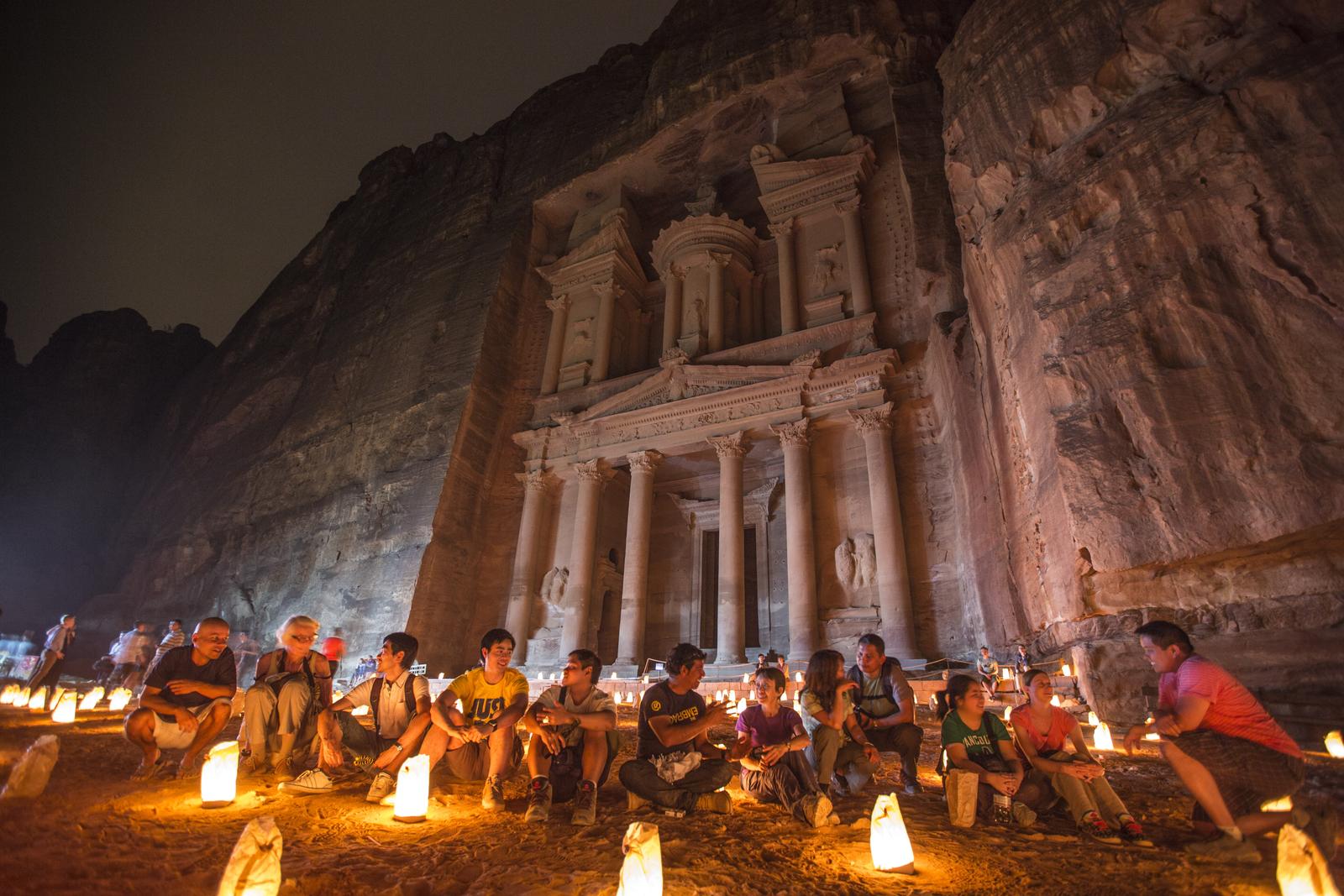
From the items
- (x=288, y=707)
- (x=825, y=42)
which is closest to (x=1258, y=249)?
(x=288, y=707)

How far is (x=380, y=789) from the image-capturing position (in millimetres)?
4168

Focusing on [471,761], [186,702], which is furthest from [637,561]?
[186,702]

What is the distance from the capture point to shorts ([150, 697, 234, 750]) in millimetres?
4688

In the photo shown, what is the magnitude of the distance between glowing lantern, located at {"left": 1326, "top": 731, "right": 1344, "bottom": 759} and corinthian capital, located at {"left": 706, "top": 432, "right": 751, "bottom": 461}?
39.6 feet

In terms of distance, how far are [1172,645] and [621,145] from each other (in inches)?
882

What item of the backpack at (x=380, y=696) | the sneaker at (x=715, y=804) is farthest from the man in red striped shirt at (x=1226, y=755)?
the backpack at (x=380, y=696)

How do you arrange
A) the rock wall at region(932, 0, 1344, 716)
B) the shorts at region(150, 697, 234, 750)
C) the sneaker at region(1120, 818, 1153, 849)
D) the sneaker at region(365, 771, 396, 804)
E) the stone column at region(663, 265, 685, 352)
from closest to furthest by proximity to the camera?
1. the sneaker at region(1120, 818, 1153, 849)
2. the sneaker at region(365, 771, 396, 804)
3. the shorts at region(150, 697, 234, 750)
4. the rock wall at region(932, 0, 1344, 716)
5. the stone column at region(663, 265, 685, 352)

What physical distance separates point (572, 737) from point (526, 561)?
13620 mm

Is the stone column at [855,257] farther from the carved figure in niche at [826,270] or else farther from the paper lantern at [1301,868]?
the paper lantern at [1301,868]

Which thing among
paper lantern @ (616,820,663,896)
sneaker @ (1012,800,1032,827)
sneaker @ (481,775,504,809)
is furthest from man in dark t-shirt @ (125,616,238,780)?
sneaker @ (1012,800,1032,827)

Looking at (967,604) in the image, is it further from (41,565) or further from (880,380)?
(41,565)

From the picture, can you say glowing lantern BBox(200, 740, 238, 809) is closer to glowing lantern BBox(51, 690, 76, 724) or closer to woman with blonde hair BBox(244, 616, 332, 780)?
woman with blonde hair BBox(244, 616, 332, 780)

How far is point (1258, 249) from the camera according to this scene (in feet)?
21.0

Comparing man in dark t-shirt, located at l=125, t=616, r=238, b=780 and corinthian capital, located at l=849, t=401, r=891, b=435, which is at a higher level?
corinthian capital, located at l=849, t=401, r=891, b=435
